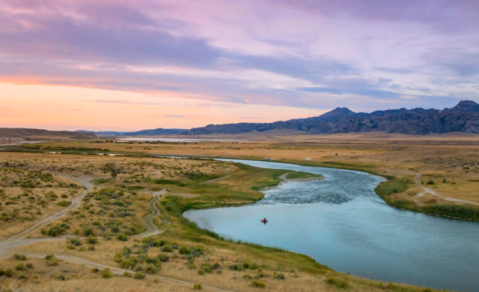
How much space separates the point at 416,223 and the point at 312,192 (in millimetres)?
19348

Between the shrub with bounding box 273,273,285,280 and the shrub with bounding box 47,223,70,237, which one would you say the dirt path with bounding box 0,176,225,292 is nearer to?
the shrub with bounding box 47,223,70,237

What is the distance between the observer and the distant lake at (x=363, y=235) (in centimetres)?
2392

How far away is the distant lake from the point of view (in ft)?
78.5

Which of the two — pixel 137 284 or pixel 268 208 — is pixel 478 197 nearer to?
pixel 268 208

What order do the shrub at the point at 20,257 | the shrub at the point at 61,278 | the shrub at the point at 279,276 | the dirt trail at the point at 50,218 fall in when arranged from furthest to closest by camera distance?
the dirt trail at the point at 50,218
the shrub at the point at 279,276
the shrub at the point at 20,257
the shrub at the point at 61,278

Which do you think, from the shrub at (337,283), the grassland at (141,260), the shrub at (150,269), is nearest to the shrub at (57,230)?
the grassland at (141,260)

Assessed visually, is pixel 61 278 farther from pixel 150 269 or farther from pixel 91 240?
pixel 91 240

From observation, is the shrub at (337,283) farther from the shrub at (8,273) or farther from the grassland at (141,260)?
the shrub at (8,273)

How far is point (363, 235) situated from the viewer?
1251 inches

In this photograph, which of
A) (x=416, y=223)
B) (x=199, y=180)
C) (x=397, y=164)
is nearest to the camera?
(x=416, y=223)

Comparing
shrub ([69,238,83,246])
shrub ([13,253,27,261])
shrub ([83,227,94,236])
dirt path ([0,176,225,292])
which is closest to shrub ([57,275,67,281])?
dirt path ([0,176,225,292])

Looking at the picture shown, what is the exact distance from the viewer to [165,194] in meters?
49.4

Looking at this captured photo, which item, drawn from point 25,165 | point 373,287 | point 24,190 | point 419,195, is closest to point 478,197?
point 419,195

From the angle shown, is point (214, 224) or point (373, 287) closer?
point (373, 287)
